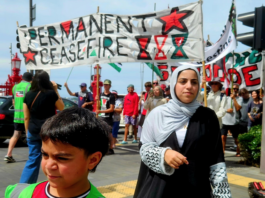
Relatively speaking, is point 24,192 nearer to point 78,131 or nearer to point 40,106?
point 78,131

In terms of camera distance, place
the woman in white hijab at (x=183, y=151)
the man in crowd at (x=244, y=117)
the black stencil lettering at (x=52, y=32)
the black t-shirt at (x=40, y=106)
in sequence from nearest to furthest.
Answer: the woman in white hijab at (x=183, y=151)
the black t-shirt at (x=40, y=106)
the black stencil lettering at (x=52, y=32)
the man in crowd at (x=244, y=117)

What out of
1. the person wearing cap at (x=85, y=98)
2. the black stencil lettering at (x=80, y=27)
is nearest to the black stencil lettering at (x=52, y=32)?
the black stencil lettering at (x=80, y=27)

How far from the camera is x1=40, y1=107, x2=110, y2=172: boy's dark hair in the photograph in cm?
128

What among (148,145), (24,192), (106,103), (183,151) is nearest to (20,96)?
(106,103)

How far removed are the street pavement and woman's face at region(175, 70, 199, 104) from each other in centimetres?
221

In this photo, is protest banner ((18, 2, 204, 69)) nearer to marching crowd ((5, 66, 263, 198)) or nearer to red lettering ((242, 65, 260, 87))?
marching crowd ((5, 66, 263, 198))

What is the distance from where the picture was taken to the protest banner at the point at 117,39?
6352mm

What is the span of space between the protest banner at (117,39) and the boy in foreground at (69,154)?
506 centimetres

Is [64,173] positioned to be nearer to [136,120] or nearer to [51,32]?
[51,32]

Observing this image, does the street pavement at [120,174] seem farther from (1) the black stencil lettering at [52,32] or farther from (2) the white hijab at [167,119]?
(1) the black stencil lettering at [52,32]

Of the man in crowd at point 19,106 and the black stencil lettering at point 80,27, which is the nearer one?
the man in crowd at point 19,106

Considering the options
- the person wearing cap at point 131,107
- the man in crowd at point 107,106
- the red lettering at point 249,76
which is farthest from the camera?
the person wearing cap at point 131,107

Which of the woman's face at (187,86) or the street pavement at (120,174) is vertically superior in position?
the woman's face at (187,86)

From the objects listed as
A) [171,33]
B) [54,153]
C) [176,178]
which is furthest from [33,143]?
[171,33]
